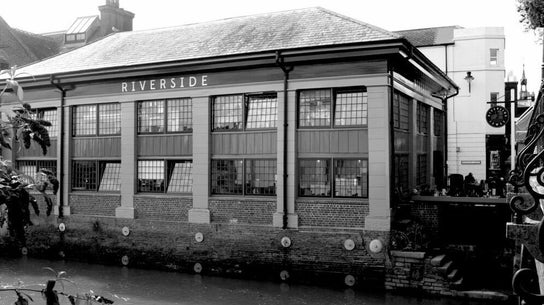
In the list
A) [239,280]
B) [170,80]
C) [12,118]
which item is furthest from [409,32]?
[12,118]

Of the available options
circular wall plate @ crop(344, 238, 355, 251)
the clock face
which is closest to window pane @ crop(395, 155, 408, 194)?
circular wall plate @ crop(344, 238, 355, 251)

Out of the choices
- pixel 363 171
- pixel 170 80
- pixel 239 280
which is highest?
pixel 170 80

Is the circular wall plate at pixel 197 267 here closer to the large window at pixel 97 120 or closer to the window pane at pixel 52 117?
the large window at pixel 97 120

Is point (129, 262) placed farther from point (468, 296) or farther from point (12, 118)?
point (12, 118)

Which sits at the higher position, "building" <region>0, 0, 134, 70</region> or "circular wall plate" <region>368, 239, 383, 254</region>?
"building" <region>0, 0, 134, 70</region>

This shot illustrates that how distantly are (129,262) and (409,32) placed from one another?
30057 mm

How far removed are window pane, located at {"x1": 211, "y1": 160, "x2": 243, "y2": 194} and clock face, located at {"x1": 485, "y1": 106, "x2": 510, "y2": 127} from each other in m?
11.6

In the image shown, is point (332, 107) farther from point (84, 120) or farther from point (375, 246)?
point (84, 120)

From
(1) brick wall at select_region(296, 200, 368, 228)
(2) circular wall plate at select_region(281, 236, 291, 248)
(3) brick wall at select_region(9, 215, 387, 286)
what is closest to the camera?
(3) brick wall at select_region(9, 215, 387, 286)

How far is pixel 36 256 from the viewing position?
73.5 feet

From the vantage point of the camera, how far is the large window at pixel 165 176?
66.4 ft

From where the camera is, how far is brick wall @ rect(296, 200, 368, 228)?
56.9 feet

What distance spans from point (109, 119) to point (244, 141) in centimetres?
602

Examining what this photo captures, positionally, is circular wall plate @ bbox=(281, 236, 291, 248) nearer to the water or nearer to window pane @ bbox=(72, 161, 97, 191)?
the water
